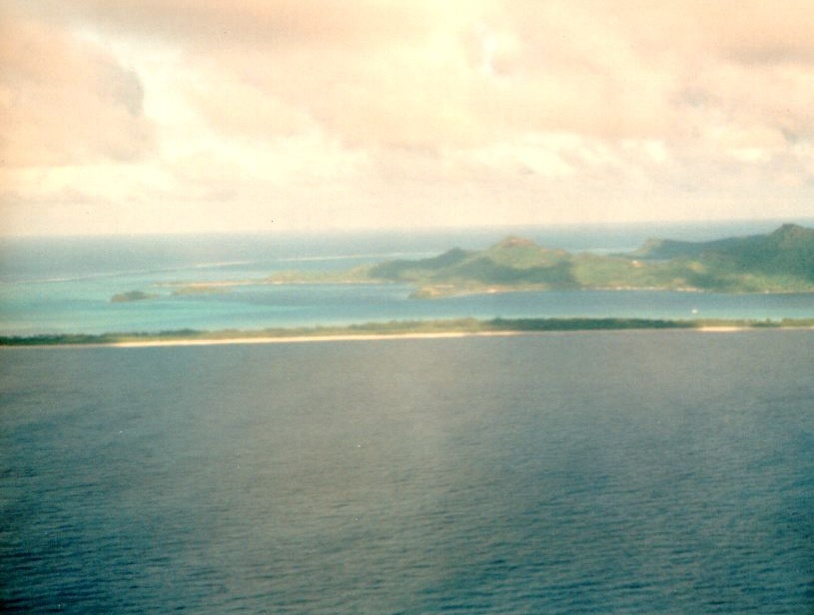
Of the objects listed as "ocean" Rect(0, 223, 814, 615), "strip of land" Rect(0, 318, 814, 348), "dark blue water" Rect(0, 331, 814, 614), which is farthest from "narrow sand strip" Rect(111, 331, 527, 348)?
"dark blue water" Rect(0, 331, 814, 614)

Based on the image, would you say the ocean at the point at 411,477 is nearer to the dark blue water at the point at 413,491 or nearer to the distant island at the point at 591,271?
the dark blue water at the point at 413,491

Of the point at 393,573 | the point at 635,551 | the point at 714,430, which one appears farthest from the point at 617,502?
the point at 714,430

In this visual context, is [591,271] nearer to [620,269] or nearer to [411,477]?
[620,269]

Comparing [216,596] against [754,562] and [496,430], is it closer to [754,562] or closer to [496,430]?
[754,562]

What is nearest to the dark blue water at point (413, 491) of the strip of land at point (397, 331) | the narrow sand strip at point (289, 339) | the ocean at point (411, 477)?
the ocean at point (411, 477)

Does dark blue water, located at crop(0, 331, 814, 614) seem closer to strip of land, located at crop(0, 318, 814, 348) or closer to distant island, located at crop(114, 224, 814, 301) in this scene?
strip of land, located at crop(0, 318, 814, 348)

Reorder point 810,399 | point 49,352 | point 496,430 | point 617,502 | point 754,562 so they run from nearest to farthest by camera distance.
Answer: point 754,562 < point 617,502 < point 496,430 < point 810,399 < point 49,352
